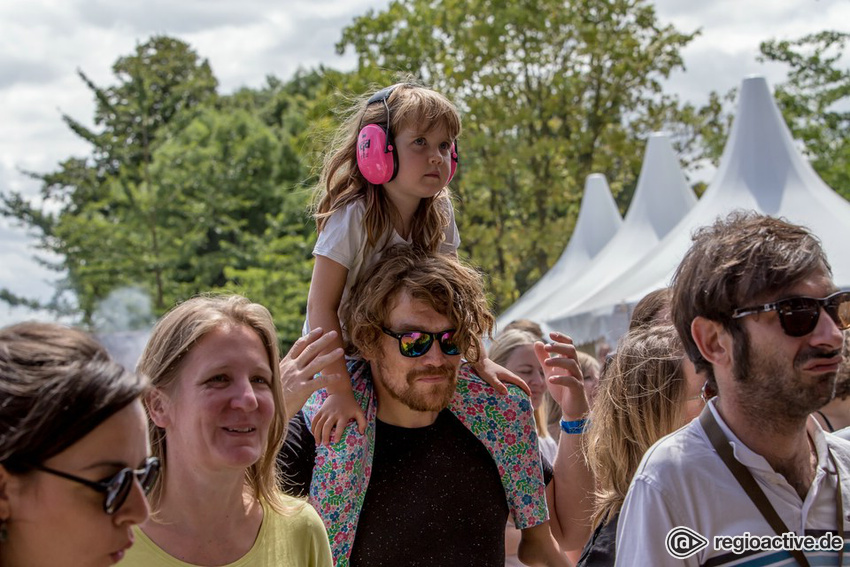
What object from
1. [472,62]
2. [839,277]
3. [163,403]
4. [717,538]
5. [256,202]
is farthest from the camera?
[256,202]

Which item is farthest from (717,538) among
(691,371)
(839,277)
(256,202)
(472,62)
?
(256,202)

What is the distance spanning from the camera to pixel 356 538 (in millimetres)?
3131

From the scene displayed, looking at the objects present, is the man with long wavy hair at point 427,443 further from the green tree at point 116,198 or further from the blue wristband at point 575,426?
the green tree at point 116,198

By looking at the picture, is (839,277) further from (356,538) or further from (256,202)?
(256,202)

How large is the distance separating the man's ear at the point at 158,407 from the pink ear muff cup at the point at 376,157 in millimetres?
1269

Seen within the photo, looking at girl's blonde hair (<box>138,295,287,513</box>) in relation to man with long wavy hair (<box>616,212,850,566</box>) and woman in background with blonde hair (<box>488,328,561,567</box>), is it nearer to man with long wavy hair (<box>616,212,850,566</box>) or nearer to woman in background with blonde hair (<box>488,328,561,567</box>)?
man with long wavy hair (<box>616,212,850,566</box>)

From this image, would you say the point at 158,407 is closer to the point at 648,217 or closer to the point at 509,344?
the point at 509,344

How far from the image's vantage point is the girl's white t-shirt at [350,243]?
350 centimetres

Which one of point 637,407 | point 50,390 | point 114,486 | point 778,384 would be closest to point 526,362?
point 637,407

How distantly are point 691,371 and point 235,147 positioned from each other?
28.9 m

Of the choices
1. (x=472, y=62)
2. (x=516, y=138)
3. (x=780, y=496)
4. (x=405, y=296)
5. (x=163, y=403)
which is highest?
(x=472, y=62)

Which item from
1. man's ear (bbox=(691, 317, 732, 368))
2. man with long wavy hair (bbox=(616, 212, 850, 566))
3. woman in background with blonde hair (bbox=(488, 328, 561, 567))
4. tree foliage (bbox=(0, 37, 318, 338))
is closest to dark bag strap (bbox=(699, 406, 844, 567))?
man with long wavy hair (bbox=(616, 212, 850, 566))

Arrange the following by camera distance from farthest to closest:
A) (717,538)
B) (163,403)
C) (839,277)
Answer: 1. (839,277)
2. (163,403)
3. (717,538)

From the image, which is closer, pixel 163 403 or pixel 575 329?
pixel 163 403
